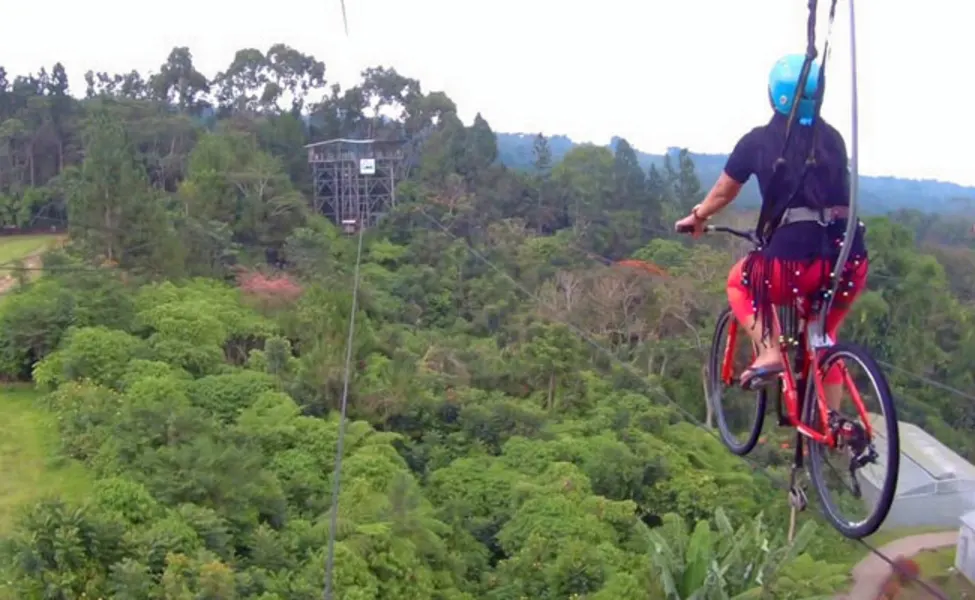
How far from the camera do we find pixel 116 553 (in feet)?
25.5

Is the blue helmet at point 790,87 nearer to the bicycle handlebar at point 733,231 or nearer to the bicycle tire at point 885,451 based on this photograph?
the bicycle handlebar at point 733,231

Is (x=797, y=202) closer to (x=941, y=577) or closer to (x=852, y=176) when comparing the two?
(x=852, y=176)

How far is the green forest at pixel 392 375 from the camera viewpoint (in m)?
8.41

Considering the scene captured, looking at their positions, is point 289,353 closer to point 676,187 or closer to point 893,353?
point 893,353

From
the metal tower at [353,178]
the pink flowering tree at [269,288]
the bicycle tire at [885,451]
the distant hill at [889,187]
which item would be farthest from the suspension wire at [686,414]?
the distant hill at [889,187]

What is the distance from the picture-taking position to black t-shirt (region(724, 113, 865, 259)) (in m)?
2.29

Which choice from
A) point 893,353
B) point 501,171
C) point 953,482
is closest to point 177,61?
point 501,171

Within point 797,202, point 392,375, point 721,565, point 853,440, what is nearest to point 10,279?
point 392,375

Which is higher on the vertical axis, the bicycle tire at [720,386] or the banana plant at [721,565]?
the bicycle tire at [720,386]

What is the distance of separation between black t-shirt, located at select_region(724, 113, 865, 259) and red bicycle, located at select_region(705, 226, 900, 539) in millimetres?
158

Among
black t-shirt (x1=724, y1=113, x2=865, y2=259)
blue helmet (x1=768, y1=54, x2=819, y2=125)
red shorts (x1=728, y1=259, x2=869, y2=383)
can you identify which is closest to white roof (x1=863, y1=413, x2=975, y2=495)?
red shorts (x1=728, y1=259, x2=869, y2=383)

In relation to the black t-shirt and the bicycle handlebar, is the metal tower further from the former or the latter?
the black t-shirt

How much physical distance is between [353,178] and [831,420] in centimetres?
2278

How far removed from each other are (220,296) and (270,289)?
Answer: 3.14 feet
